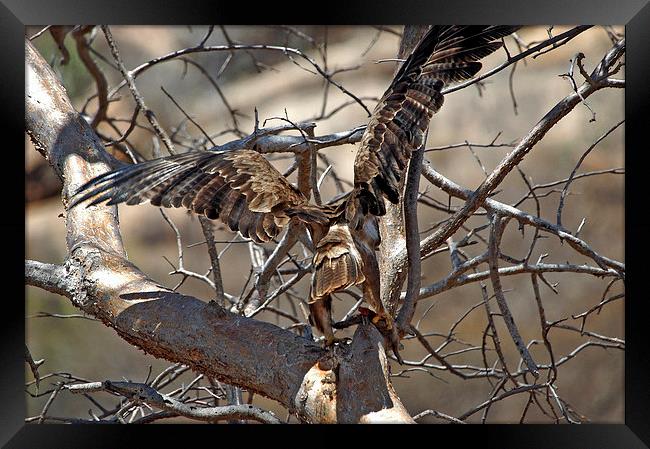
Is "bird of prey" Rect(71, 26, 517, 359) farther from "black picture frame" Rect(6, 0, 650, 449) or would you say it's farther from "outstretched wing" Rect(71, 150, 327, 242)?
"black picture frame" Rect(6, 0, 650, 449)

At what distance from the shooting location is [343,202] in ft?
4.75

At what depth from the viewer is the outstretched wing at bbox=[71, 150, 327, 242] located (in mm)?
1414

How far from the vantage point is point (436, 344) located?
15.3ft

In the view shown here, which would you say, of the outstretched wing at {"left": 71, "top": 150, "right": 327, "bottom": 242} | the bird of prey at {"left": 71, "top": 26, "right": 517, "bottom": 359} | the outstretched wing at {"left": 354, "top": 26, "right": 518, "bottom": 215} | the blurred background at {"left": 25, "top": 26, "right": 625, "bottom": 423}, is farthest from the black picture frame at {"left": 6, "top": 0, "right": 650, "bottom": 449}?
the blurred background at {"left": 25, "top": 26, "right": 625, "bottom": 423}

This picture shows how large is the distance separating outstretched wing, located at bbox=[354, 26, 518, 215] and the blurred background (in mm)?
2515

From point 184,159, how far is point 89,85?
378 cm
